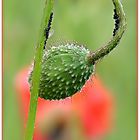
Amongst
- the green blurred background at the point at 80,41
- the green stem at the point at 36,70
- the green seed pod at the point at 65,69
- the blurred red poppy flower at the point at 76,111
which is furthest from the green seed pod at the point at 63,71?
the green blurred background at the point at 80,41

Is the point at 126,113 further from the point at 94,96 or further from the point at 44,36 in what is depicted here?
the point at 44,36

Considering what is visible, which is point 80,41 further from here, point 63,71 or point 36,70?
point 36,70

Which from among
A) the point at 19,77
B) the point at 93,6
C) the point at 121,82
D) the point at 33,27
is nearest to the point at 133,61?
the point at 121,82

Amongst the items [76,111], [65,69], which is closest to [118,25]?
[65,69]

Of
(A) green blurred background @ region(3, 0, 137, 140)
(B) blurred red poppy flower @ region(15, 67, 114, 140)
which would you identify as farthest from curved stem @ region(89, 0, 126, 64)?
(A) green blurred background @ region(3, 0, 137, 140)

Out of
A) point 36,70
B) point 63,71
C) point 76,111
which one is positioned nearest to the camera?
point 36,70

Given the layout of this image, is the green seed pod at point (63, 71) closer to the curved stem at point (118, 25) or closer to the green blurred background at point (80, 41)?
the curved stem at point (118, 25)

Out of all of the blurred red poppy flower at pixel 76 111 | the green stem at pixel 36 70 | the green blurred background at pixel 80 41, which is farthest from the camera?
the green blurred background at pixel 80 41
